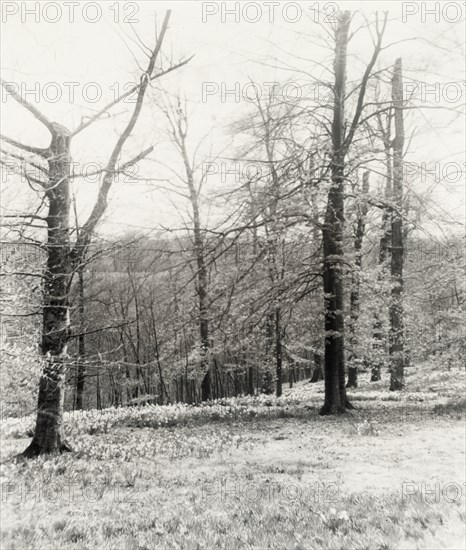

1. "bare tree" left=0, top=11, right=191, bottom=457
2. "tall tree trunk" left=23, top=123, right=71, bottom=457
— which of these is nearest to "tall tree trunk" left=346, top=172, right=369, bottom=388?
"bare tree" left=0, top=11, right=191, bottom=457

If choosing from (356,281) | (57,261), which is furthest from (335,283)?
(57,261)

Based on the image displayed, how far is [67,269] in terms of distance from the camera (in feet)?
28.2

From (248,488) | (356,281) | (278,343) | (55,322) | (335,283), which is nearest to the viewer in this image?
(248,488)

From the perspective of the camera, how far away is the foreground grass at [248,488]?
4.33 metres

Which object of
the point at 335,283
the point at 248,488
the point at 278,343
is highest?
the point at 335,283

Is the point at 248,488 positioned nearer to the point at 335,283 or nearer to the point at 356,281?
the point at 335,283

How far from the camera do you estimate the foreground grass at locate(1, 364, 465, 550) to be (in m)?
4.33

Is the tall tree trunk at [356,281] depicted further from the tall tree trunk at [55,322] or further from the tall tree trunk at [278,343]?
the tall tree trunk at [55,322]

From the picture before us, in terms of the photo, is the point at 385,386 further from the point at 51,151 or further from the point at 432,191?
the point at 51,151

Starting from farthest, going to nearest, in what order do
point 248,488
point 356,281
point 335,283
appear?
point 356,281 < point 335,283 < point 248,488

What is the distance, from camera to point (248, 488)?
19.1 ft

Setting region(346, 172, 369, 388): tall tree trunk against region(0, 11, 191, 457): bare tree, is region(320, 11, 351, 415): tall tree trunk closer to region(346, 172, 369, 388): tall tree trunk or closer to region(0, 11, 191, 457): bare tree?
region(346, 172, 369, 388): tall tree trunk

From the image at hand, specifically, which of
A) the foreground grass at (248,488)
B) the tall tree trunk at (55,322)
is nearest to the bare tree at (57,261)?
the tall tree trunk at (55,322)

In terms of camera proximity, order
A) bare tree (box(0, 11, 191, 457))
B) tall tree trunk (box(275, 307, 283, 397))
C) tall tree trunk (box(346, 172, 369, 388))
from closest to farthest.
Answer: bare tree (box(0, 11, 191, 457)) < tall tree trunk (box(346, 172, 369, 388)) < tall tree trunk (box(275, 307, 283, 397))
